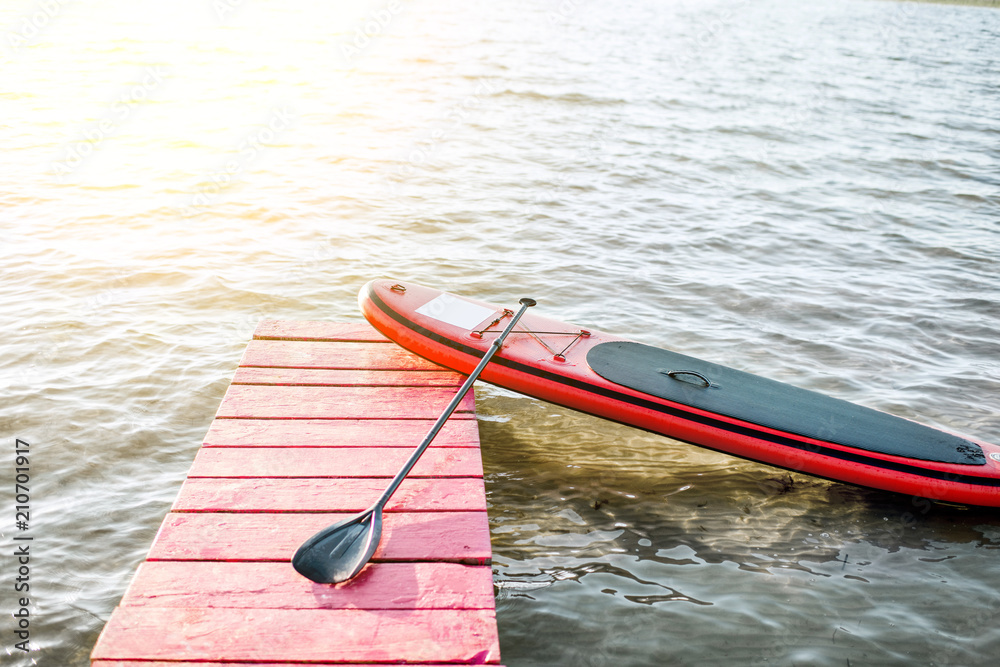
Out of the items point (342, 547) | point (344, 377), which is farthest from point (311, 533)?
point (344, 377)

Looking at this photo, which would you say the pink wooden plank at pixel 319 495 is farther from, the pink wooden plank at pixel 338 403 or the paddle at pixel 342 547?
the pink wooden plank at pixel 338 403

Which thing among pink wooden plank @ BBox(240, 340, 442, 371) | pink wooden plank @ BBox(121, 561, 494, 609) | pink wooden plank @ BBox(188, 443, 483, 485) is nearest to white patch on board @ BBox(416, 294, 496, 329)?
pink wooden plank @ BBox(240, 340, 442, 371)

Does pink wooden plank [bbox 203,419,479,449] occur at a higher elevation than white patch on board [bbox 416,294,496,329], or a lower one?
lower

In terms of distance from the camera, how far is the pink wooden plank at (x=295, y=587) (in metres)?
2.15

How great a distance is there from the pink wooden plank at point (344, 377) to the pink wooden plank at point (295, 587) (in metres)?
1.22

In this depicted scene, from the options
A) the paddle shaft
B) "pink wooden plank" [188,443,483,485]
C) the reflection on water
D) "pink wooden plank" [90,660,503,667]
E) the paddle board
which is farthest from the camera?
the paddle board

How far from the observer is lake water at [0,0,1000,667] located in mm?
2840

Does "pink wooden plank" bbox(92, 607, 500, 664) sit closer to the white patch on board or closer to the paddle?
the paddle

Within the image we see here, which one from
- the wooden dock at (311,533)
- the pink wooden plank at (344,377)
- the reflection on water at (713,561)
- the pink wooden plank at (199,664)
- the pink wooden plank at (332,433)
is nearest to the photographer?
the pink wooden plank at (199,664)

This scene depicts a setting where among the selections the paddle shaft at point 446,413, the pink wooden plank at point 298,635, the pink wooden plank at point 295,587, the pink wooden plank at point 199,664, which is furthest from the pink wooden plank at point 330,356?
the pink wooden plank at point 199,664

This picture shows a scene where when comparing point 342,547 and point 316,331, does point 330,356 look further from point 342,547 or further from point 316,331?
point 342,547

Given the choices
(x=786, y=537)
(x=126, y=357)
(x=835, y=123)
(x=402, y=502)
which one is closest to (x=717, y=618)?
(x=786, y=537)

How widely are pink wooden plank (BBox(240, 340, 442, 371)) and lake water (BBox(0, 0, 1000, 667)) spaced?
49 centimetres

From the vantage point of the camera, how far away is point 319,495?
264 centimetres
